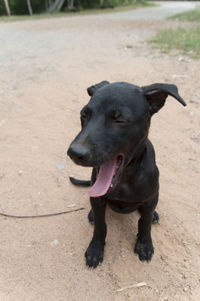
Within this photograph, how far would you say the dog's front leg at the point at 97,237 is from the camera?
2.44 metres

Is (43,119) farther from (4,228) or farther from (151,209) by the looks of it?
(151,209)

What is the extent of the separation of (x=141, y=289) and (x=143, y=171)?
1081 mm

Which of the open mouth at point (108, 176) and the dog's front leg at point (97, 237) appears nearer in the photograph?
the open mouth at point (108, 176)

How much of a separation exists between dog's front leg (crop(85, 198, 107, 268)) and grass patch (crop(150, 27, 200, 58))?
21.8 ft

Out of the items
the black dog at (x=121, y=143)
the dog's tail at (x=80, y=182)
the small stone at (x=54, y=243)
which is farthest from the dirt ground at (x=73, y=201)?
the black dog at (x=121, y=143)

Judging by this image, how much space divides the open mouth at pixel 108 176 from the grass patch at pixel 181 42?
6726mm

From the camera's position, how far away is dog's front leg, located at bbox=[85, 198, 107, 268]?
8.00ft

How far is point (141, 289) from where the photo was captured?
238 centimetres

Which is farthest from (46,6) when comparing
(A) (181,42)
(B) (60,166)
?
(B) (60,166)

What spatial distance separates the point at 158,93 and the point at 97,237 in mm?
1549

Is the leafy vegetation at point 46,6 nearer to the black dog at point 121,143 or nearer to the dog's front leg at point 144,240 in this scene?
the black dog at point 121,143

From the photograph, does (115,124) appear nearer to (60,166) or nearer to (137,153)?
(137,153)

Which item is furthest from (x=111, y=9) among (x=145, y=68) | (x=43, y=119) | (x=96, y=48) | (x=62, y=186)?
(x=62, y=186)

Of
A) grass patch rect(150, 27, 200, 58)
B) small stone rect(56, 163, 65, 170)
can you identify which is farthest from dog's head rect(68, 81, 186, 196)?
grass patch rect(150, 27, 200, 58)
